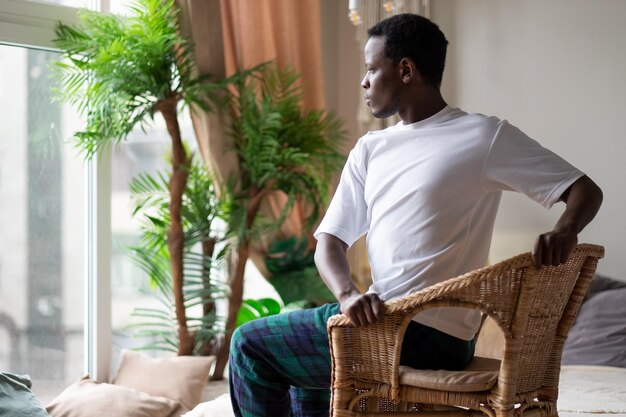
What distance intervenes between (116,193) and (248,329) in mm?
1913

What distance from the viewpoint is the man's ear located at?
180 centimetres

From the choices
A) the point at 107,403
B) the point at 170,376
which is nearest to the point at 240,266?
the point at 170,376

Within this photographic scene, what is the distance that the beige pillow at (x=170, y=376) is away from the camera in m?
3.30

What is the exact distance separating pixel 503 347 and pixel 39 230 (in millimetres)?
2186

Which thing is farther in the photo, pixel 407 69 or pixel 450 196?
pixel 407 69

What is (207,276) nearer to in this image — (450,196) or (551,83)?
(551,83)

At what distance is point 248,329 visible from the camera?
1.78 metres

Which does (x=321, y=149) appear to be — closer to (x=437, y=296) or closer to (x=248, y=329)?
(x=248, y=329)

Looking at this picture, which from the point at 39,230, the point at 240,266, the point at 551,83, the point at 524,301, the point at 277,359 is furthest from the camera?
A: the point at 551,83

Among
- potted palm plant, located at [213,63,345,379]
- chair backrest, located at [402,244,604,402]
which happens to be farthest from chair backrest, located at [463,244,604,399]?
potted palm plant, located at [213,63,345,379]

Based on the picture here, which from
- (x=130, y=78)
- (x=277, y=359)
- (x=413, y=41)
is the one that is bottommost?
(x=277, y=359)

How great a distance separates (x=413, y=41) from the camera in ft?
5.90

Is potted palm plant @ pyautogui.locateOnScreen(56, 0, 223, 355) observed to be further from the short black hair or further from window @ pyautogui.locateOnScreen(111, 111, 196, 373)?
the short black hair

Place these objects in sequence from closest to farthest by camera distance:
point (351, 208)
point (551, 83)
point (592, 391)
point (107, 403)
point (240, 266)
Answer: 1. point (351, 208)
2. point (592, 391)
3. point (107, 403)
4. point (240, 266)
5. point (551, 83)
